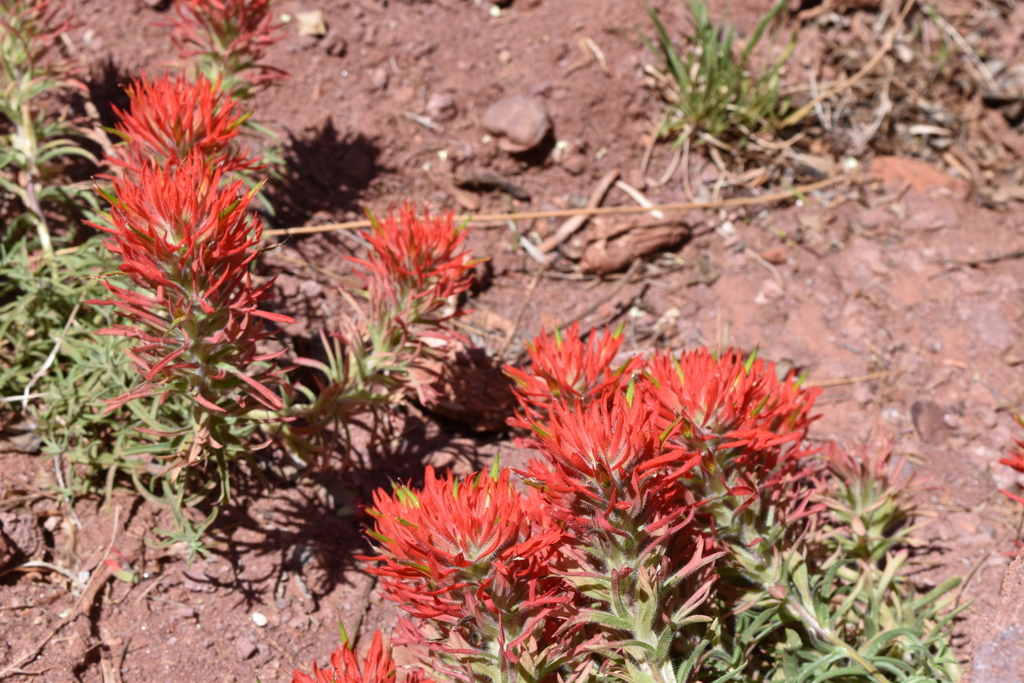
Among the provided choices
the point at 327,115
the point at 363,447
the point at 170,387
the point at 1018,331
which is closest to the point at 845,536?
the point at 1018,331

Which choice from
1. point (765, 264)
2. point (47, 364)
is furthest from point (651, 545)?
point (765, 264)

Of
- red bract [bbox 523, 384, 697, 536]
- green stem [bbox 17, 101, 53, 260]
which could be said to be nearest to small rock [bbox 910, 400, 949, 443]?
red bract [bbox 523, 384, 697, 536]

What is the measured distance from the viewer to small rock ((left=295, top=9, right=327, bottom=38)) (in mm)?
3436

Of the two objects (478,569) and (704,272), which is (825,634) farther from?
(704,272)

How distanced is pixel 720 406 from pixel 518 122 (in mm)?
2005

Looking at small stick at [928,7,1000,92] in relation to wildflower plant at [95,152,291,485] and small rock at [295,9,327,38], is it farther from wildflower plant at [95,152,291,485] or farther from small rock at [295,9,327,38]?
wildflower plant at [95,152,291,485]

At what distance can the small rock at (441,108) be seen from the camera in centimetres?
345

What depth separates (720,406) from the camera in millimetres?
1722

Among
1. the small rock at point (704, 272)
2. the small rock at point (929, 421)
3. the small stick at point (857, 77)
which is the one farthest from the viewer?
the small stick at point (857, 77)

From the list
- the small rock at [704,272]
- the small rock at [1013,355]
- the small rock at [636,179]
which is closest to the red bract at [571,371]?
the small rock at [704,272]

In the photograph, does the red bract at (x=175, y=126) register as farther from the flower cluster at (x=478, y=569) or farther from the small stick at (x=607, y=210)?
the flower cluster at (x=478, y=569)

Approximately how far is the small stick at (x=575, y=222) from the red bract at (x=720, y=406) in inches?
60.4

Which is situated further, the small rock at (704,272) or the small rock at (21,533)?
the small rock at (704,272)

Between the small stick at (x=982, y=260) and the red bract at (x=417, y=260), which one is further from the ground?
the red bract at (x=417, y=260)
